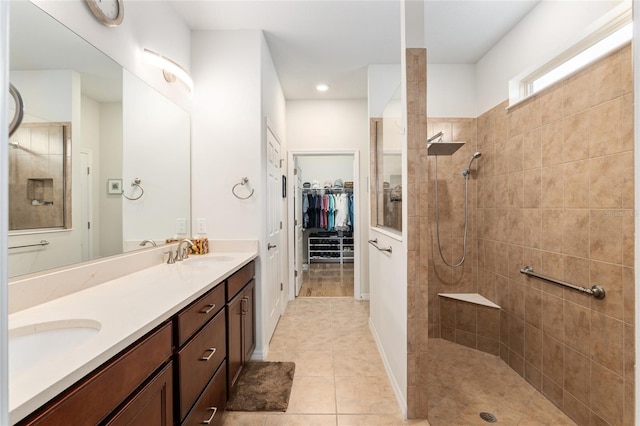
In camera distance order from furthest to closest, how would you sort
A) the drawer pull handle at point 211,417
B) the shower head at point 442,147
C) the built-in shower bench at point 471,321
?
the built-in shower bench at point 471,321 → the shower head at point 442,147 → the drawer pull handle at point 211,417

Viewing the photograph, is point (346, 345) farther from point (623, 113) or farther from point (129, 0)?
point (129, 0)

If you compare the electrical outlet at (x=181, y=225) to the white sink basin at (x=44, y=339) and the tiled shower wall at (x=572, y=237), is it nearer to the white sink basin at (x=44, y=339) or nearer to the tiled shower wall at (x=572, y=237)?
the white sink basin at (x=44, y=339)

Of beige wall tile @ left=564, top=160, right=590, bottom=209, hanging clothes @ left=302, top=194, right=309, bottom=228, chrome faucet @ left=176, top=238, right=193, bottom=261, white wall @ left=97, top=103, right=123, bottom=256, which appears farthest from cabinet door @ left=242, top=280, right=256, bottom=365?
hanging clothes @ left=302, top=194, right=309, bottom=228

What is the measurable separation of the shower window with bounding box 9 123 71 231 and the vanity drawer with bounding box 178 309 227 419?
0.76 m

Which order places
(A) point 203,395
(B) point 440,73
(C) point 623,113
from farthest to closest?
(B) point 440,73 < (C) point 623,113 < (A) point 203,395

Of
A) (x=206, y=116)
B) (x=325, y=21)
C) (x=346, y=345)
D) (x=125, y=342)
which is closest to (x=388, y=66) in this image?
(x=325, y=21)

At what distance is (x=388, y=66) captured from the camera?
9.72 ft

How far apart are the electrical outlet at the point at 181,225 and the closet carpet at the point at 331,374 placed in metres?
1.24

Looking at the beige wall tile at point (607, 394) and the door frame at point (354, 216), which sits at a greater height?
the door frame at point (354, 216)

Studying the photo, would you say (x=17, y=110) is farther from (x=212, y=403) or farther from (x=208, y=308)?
(x=212, y=403)

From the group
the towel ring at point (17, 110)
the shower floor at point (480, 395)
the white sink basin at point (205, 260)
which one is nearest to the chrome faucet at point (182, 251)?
the white sink basin at point (205, 260)

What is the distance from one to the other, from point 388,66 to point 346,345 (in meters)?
2.81

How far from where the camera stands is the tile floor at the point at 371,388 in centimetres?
164

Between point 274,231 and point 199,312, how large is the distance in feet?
5.24
